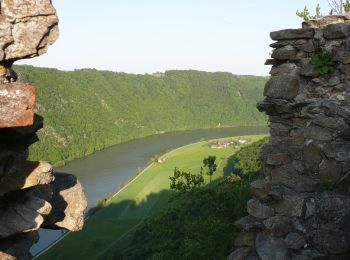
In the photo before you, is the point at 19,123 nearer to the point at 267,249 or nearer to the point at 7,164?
the point at 7,164

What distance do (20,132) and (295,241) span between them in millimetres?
5086

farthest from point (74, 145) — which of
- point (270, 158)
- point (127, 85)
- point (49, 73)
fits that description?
point (270, 158)

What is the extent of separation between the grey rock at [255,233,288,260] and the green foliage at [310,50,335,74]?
3351mm

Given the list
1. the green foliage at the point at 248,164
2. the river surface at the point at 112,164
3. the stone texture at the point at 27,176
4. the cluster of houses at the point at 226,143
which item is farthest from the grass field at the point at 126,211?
the stone texture at the point at 27,176

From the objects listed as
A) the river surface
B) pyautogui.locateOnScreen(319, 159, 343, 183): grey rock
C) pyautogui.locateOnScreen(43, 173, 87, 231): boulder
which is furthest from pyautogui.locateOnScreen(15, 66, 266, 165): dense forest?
pyautogui.locateOnScreen(319, 159, 343, 183): grey rock

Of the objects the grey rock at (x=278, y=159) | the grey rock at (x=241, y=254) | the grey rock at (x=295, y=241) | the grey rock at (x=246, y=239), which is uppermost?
the grey rock at (x=278, y=159)

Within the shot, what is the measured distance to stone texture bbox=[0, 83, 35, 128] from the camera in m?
5.18

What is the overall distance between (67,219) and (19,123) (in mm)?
2383

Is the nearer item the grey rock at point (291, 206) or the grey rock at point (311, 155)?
the grey rock at point (291, 206)

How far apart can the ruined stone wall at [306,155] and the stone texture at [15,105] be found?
4745 millimetres

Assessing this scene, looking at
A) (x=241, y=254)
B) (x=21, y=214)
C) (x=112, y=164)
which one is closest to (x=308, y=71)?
(x=241, y=254)

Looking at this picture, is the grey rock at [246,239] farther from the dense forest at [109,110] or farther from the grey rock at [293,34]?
the dense forest at [109,110]

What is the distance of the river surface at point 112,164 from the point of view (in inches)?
2499

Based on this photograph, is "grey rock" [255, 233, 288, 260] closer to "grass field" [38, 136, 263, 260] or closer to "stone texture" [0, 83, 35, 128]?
"stone texture" [0, 83, 35, 128]
